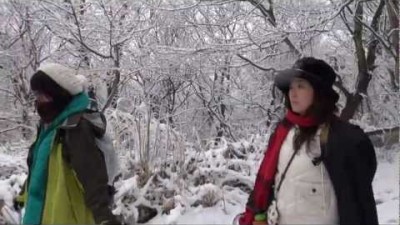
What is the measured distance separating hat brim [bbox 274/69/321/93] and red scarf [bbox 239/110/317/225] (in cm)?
12

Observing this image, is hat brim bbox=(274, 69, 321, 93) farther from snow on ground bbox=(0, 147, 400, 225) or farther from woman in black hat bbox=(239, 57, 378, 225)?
snow on ground bbox=(0, 147, 400, 225)

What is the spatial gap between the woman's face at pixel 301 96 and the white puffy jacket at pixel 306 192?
101mm

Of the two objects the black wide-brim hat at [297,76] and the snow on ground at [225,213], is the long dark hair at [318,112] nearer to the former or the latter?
the black wide-brim hat at [297,76]

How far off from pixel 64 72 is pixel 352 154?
138 cm

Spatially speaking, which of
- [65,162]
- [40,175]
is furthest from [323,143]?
[40,175]

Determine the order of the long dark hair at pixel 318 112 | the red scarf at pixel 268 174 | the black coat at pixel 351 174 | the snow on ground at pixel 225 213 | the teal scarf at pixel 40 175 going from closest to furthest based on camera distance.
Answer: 1. the black coat at pixel 351 174
2. the long dark hair at pixel 318 112
3. the red scarf at pixel 268 174
4. the teal scarf at pixel 40 175
5. the snow on ground at pixel 225 213

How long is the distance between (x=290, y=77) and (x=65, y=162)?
1088 millimetres

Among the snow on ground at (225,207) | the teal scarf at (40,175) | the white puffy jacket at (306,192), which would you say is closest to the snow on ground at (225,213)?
the snow on ground at (225,207)

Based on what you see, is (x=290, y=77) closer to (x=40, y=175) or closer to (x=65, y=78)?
(x=65, y=78)

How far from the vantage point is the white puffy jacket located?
2.43 meters

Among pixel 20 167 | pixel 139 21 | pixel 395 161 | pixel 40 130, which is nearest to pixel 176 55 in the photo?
pixel 139 21

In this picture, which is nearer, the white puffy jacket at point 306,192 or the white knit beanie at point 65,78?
the white puffy jacket at point 306,192

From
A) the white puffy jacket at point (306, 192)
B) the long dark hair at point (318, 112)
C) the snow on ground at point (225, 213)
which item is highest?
the long dark hair at point (318, 112)

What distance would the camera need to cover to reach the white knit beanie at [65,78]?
278cm
